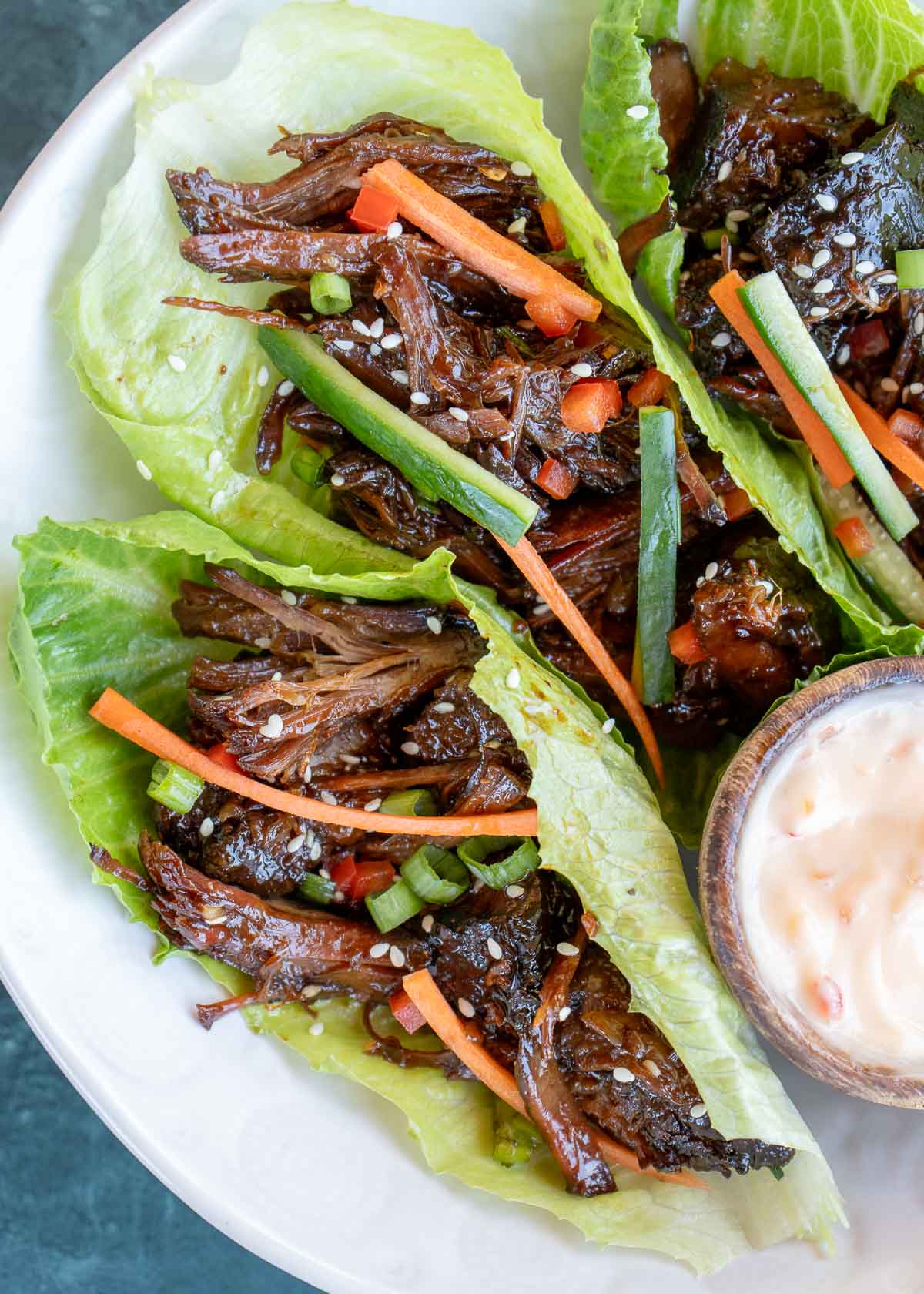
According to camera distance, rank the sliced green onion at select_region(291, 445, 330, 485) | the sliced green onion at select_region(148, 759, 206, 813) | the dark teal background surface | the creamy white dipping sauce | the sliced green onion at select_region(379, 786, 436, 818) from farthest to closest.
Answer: the dark teal background surface → the sliced green onion at select_region(291, 445, 330, 485) → the sliced green onion at select_region(379, 786, 436, 818) → the sliced green onion at select_region(148, 759, 206, 813) → the creamy white dipping sauce

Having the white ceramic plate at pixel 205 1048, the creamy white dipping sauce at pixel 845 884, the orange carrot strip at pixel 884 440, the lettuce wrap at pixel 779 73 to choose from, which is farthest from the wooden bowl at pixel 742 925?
the white ceramic plate at pixel 205 1048

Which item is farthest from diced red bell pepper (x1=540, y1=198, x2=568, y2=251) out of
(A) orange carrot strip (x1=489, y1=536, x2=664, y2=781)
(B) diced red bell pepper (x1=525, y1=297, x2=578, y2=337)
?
(A) orange carrot strip (x1=489, y1=536, x2=664, y2=781)

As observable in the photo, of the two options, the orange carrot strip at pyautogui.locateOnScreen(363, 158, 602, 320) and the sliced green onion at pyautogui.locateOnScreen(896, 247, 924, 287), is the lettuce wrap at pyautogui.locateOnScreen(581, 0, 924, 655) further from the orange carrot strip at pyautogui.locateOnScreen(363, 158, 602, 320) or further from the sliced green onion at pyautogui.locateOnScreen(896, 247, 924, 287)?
the sliced green onion at pyautogui.locateOnScreen(896, 247, 924, 287)

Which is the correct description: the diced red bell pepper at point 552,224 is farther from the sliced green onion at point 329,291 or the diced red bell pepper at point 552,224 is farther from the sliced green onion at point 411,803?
the sliced green onion at point 411,803

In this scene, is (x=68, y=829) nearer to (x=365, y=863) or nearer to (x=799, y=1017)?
(x=365, y=863)

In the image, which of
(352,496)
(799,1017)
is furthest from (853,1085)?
(352,496)

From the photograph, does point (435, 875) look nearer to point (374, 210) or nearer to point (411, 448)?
point (411, 448)
